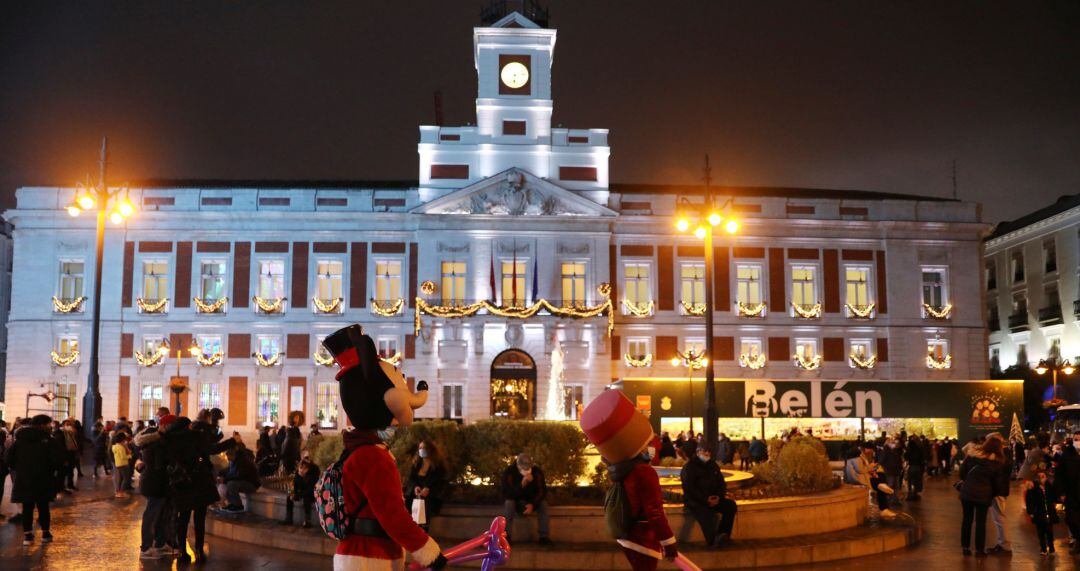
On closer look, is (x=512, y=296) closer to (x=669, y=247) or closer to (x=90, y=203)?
(x=669, y=247)

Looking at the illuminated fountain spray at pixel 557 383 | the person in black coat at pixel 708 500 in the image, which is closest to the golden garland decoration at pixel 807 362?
the illuminated fountain spray at pixel 557 383

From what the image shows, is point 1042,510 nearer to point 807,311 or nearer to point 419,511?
point 419,511

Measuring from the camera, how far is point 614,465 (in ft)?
20.9

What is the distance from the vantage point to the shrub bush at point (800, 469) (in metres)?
15.0

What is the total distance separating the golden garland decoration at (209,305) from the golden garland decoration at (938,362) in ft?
99.1

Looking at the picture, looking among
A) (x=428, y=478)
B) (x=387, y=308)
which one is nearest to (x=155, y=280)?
(x=387, y=308)

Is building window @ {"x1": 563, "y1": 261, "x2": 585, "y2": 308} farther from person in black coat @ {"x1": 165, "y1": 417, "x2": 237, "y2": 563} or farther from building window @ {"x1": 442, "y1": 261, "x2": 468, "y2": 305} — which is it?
person in black coat @ {"x1": 165, "y1": 417, "x2": 237, "y2": 563}

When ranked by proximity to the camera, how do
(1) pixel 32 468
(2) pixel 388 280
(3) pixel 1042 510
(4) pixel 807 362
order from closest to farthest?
(1) pixel 32 468
(3) pixel 1042 510
(2) pixel 388 280
(4) pixel 807 362

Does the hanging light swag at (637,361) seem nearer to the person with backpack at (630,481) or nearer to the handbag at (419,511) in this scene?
the handbag at (419,511)

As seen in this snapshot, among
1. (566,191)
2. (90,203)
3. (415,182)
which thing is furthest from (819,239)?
(90,203)

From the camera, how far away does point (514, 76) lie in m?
43.7

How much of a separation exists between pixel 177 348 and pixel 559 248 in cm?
1633

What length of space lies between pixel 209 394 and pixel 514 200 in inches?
585

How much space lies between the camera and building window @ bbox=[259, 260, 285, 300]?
42.7 metres
